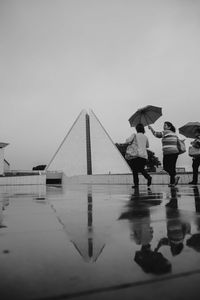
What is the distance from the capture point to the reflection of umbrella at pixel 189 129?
26.0 feet

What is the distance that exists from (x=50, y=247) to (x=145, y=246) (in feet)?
1.20

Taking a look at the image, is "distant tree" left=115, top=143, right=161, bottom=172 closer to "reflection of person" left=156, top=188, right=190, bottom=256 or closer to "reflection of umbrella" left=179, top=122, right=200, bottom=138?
"reflection of umbrella" left=179, top=122, right=200, bottom=138

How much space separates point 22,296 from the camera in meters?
0.62

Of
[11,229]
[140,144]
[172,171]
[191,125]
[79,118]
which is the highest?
[79,118]

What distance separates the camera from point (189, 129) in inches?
317

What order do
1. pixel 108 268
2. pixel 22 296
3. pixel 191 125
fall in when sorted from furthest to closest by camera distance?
1. pixel 191 125
2. pixel 108 268
3. pixel 22 296

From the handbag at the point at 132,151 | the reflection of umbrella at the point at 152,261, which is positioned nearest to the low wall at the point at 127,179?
the handbag at the point at 132,151

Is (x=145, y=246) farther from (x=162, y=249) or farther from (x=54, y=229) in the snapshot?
(x=54, y=229)

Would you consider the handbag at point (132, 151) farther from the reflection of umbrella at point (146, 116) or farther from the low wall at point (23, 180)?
the low wall at point (23, 180)

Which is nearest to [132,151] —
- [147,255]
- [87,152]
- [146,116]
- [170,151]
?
→ [170,151]

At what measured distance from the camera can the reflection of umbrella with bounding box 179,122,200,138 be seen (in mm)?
7922

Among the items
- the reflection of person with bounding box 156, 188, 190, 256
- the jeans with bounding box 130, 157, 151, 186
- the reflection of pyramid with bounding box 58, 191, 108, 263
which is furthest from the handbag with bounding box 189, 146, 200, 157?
the reflection of pyramid with bounding box 58, 191, 108, 263

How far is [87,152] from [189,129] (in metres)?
33.2

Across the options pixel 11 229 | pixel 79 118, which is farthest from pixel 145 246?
pixel 79 118
